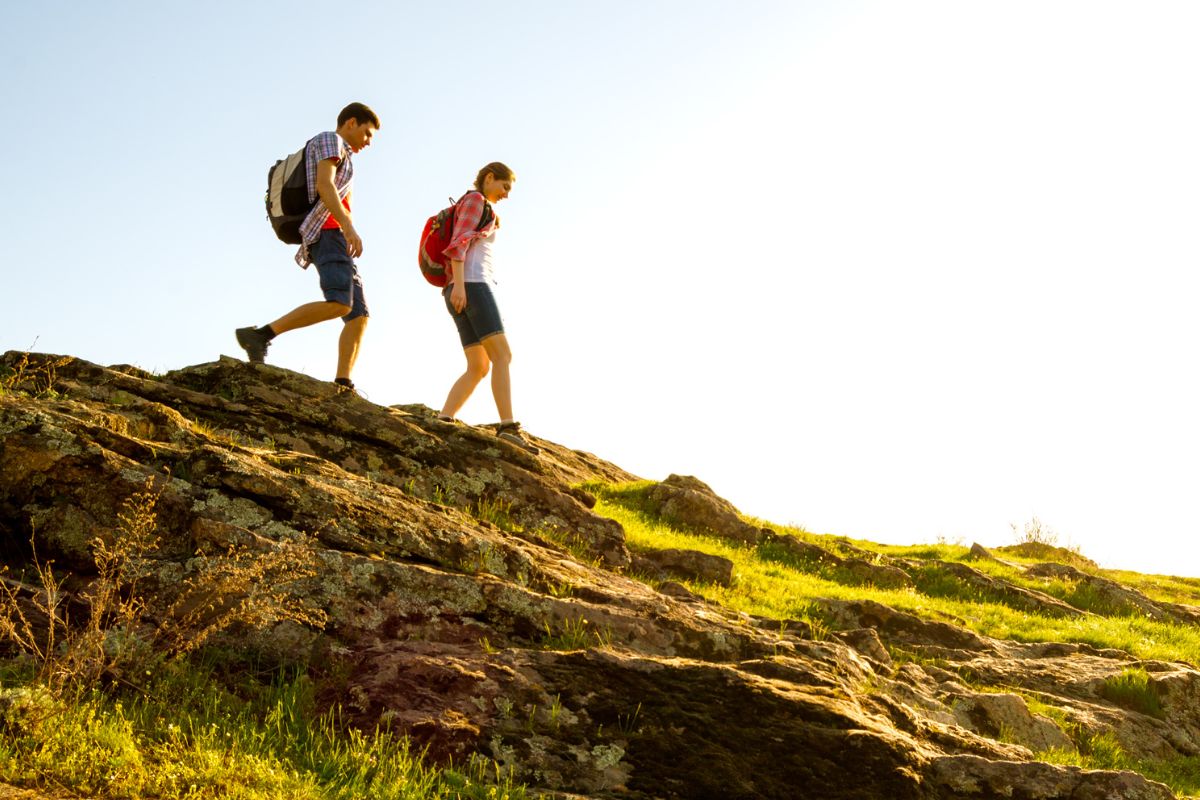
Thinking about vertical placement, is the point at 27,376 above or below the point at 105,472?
above

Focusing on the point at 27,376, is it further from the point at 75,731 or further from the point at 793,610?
the point at 793,610

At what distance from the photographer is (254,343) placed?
1092cm

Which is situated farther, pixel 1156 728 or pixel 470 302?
pixel 470 302

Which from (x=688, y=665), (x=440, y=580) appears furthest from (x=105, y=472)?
(x=688, y=665)

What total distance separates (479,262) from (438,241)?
2.16 feet

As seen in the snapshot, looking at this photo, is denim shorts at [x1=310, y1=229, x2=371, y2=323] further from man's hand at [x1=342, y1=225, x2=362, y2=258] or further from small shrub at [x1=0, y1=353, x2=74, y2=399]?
small shrub at [x1=0, y1=353, x2=74, y2=399]

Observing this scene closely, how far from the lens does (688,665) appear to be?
629 cm

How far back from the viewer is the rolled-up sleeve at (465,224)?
39.4 feet

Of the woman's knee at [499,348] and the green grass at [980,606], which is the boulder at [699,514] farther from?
the woman's knee at [499,348]

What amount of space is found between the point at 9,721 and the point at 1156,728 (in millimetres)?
9613

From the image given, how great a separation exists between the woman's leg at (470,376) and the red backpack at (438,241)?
3.36ft

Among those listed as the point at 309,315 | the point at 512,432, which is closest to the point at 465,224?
the point at 309,315

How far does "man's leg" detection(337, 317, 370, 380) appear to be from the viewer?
36.4 feet

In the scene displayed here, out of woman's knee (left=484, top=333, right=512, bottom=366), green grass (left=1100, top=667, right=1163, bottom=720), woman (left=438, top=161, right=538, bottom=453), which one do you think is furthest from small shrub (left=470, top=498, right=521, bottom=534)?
green grass (left=1100, top=667, right=1163, bottom=720)
